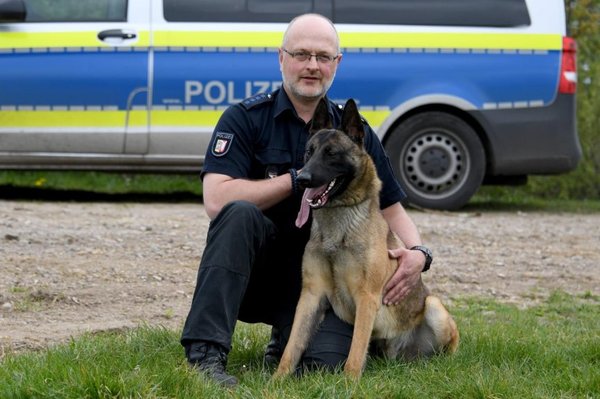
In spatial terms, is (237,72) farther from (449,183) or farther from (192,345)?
(192,345)

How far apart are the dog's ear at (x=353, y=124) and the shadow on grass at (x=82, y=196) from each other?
606 centimetres

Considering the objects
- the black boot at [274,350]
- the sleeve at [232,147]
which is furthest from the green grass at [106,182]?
the sleeve at [232,147]

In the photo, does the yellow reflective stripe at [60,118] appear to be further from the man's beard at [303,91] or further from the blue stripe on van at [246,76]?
the man's beard at [303,91]

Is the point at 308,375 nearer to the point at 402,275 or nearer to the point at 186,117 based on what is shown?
the point at 402,275

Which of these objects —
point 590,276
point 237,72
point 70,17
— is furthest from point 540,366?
point 70,17

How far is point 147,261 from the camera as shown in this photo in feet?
23.5

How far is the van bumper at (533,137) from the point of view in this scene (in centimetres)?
1001

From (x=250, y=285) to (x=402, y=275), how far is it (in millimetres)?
642

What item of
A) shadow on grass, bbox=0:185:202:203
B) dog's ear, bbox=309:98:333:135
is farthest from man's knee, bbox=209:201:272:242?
shadow on grass, bbox=0:185:202:203

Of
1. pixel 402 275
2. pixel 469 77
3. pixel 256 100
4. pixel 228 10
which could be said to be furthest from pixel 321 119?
pixel 469 77

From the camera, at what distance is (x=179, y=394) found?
4012 millimetres

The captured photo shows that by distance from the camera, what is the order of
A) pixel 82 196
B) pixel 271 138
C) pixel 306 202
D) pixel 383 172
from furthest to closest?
pixel 82 196 < pixel 383 172 < pixel 271 138 < pixel 306 202

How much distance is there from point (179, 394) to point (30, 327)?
1.62 meters

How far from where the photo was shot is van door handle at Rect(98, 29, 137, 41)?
945 cm
